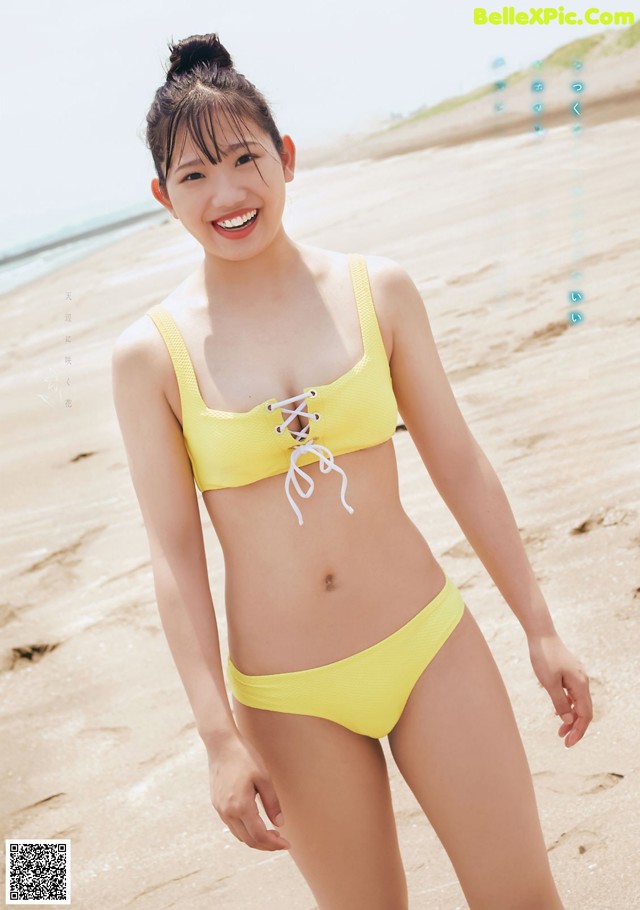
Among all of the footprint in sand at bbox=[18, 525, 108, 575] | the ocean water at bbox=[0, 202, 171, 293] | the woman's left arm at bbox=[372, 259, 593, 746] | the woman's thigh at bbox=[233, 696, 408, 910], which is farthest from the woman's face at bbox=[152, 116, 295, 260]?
the ocean water at bbox=[0, 202, 171, 293]

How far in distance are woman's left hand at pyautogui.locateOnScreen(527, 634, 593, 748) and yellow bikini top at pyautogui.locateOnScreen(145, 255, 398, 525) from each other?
1.50 ft

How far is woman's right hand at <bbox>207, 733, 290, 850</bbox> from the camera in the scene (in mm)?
1860

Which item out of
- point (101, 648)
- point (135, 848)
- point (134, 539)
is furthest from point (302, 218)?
point (135, 848)

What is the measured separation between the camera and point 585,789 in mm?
2975

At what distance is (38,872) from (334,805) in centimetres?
152

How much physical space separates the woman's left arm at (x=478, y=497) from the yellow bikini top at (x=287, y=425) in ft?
0.27

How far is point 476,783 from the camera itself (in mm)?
1945

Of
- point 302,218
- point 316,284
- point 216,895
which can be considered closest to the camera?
point 316,284

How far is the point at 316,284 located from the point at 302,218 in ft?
39.1

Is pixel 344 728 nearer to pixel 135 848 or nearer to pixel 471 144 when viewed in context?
pixel 135 848

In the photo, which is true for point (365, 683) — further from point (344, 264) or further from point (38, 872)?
point (38, 872)

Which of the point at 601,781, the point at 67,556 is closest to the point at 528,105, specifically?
the point at 67,556

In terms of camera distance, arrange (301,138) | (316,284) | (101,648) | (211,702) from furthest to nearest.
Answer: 1. (301,138)
2. (101,648)
3. (316,284)
4. (211,702)

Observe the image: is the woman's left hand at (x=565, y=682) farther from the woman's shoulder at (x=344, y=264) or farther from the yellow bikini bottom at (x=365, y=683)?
the woman's shoulder at (x=344, y=264)
